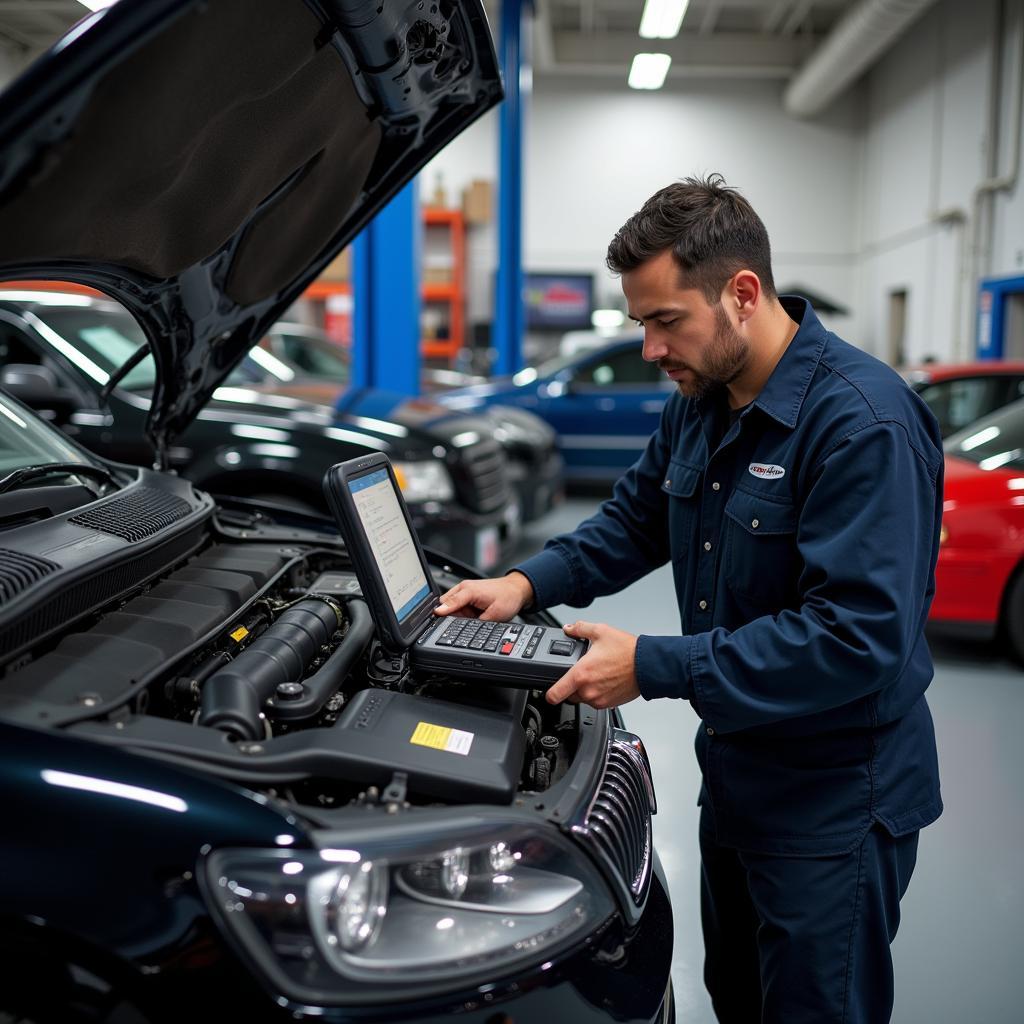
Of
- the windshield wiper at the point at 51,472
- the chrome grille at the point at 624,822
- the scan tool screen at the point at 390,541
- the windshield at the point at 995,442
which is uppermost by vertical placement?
the windshield at the point at 995,442

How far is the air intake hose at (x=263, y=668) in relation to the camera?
123 cm

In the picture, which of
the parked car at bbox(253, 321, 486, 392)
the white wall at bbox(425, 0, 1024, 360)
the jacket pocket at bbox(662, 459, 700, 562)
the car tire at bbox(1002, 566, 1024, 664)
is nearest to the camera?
the jacket pocket at bbox(662, 459, 700, 562)

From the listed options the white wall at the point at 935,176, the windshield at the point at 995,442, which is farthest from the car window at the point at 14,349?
the white wall at the point at 935,176

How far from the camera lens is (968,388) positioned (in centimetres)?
528

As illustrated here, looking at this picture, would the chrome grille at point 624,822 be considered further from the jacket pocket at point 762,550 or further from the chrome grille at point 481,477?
the chrome grille at point 481,477

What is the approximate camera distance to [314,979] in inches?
38.7

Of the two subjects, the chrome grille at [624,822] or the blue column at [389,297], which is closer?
the chrome grille at [624,822]

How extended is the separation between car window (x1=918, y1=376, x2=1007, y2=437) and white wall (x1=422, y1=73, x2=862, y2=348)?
1021 centimetres

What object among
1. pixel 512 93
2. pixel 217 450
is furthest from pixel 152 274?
pixel 512 93

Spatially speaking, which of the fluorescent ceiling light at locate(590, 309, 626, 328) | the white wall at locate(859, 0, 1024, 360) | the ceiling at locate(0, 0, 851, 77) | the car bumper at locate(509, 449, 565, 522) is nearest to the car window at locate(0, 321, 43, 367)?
the car bumper at locate(509, 449, 565, 522)

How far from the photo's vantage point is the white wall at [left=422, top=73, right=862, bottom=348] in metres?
15.2

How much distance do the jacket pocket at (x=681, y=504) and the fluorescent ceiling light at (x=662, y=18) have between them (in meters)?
7.90

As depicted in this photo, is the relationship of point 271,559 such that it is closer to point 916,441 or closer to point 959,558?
point 916,441

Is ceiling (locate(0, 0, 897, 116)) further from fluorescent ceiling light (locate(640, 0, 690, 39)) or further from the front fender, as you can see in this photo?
the front fender
